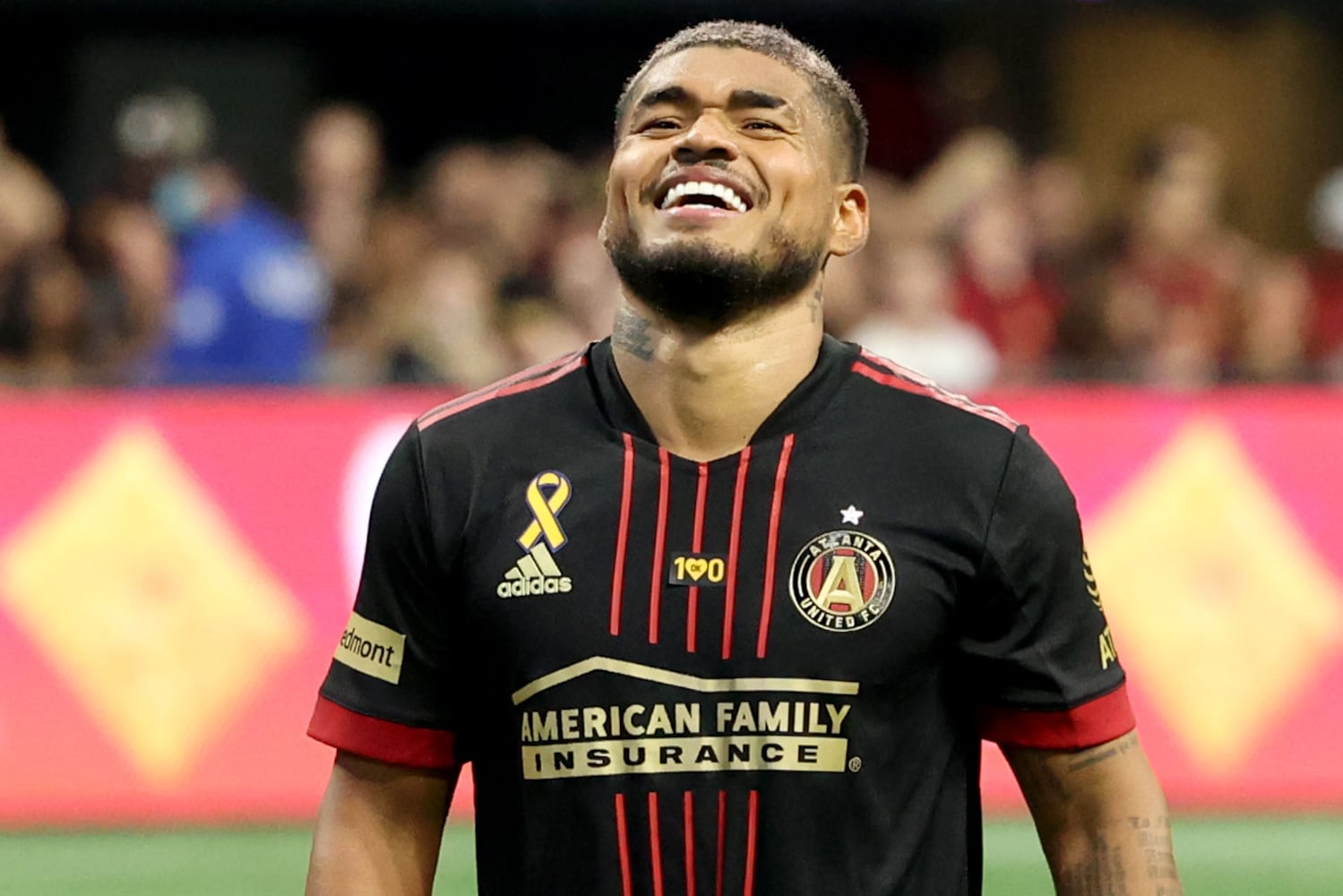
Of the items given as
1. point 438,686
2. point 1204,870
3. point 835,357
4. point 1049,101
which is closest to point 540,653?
point 438,686

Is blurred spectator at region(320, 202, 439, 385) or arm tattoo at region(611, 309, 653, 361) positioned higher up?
blurred spectator at region(320, 202, 439, 385)

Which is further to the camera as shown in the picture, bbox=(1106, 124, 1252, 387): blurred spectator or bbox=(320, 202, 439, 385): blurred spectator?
bbox=(1106, 124, 1252, 387): blurred spectator

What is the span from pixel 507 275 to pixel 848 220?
7.18 meters

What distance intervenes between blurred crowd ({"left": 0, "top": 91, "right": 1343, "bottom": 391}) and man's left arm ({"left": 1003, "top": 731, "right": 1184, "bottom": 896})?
228 inches

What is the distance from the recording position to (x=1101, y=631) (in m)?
3.33

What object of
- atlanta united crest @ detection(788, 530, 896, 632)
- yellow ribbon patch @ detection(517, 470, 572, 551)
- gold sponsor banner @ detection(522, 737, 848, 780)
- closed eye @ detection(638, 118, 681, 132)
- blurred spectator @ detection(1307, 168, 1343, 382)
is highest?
blurred spectator @ detection(1307, 168, 1343, 382)

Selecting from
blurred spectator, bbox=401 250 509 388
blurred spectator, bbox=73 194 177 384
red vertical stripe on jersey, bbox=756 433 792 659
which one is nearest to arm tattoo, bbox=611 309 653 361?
red vertical stripe on jersey, bbox=756 433 792 659

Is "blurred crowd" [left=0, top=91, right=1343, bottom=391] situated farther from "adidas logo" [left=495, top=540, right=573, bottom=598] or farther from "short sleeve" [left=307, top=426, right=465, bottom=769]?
"adidas logo" [left=495, top=540, right=573, bottom=598]

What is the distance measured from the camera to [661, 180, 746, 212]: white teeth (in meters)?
3.25

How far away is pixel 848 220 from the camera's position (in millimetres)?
3453

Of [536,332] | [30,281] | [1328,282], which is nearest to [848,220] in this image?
[536,332]

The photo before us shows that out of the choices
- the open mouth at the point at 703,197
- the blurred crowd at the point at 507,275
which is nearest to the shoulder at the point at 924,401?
the open mouth at the point at 703,197

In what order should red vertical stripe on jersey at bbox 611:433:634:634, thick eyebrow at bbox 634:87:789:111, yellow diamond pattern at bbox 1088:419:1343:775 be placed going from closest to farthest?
red vertical stripe on jersey at bbox 611:433:634:634
thick eyebrow at bbox 634:87:789:111
yellow diamond pattern at bbox 1088:419:1343:775

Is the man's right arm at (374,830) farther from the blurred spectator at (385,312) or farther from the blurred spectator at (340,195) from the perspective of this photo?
the blurred spectator at (340,195)
